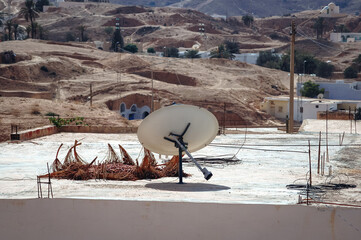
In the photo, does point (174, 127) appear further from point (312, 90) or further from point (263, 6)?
point (263, 6)

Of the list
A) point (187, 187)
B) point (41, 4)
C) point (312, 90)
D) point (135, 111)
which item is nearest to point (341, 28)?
point (312, 90)

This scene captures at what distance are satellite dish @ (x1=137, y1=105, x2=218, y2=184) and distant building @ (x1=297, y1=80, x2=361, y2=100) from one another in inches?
1698

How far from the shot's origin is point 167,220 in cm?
708

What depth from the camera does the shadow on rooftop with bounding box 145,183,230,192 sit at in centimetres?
859

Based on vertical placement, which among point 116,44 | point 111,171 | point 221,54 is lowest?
point 111,171

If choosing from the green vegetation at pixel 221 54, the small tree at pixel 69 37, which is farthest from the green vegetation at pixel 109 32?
the green vegetation at pixel 221 54

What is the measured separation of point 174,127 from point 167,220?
2.27 m

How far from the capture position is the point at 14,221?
288 inches

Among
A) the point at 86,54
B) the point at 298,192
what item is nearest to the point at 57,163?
the point at 298,192

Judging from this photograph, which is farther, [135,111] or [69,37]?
[69,37]

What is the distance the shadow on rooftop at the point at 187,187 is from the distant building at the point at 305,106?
1108 inches

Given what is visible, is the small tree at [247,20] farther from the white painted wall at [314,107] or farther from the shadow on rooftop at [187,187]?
the shadow on rooftop at [187,187]

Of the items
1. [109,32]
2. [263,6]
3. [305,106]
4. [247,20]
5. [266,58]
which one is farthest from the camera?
[263,6]

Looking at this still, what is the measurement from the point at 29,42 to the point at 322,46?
47.8m
